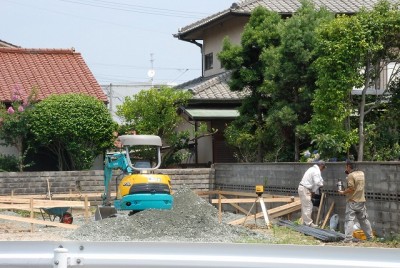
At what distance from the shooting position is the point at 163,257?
3904 millimetres

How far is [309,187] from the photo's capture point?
57.9 feet

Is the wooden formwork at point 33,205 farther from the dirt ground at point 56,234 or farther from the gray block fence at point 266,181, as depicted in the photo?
the gray block fence at point 266,181

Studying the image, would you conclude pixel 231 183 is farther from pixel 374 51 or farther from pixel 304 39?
pixel 374 51

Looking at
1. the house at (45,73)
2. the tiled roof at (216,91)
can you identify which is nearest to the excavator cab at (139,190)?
the tiled roof at (216,91)

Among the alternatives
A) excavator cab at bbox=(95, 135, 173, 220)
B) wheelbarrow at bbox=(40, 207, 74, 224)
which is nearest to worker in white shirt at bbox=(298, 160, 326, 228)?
excavator cab at bbox=(95, 135, 173, 220)

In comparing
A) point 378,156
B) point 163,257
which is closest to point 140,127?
point 378,156

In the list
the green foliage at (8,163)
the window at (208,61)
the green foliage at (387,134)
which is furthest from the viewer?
the window at (208,61)

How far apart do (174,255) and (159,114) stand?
77.0ft

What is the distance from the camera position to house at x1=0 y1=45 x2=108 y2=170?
28891 millimetres

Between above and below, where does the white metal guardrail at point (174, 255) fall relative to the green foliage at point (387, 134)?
below

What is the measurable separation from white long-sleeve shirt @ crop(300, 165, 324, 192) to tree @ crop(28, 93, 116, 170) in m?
10.2

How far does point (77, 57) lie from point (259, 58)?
9861 mm

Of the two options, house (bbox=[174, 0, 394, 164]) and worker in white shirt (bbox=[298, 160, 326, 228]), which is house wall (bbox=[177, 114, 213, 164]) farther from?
worker in white shirt (bbox=[298, 160, 326, 228])

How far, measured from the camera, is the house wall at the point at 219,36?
30.1m
